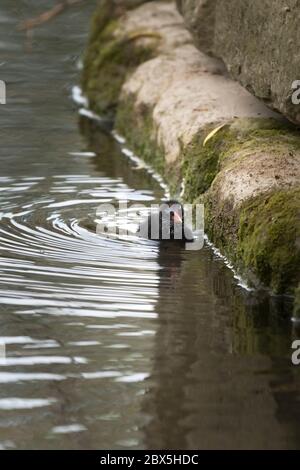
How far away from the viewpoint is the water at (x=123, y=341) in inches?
213

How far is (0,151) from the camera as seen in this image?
12.5 m

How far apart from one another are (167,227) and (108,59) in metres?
6.40

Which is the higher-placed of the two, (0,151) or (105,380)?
(105,380)

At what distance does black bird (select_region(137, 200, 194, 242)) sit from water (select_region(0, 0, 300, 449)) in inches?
7.1

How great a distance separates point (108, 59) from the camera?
48.9ft

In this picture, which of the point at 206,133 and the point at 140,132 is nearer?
the point at 206,133

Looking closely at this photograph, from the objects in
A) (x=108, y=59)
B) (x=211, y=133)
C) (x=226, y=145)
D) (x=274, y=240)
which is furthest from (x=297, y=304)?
(x=108, y=59)

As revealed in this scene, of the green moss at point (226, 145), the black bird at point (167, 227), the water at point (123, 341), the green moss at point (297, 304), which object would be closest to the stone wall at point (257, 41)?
the green moss at point (226, 145)

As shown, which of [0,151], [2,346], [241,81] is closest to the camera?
[2,346]

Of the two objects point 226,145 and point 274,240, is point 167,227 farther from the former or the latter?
point 274,240

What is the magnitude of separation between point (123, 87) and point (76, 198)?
4123mm

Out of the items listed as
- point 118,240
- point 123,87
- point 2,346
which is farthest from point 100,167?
point 2,346

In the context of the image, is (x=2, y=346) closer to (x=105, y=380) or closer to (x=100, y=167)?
(x=105, y=380)
